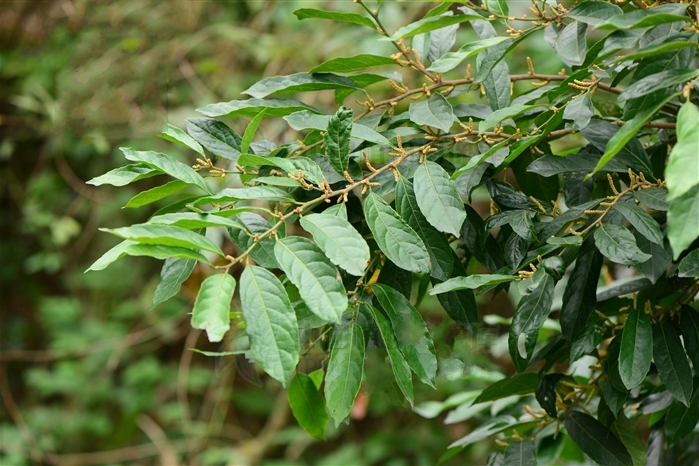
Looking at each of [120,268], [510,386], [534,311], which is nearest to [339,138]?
[534,311]

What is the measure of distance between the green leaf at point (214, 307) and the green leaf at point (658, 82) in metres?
0.28

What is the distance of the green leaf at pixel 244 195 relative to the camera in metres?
0.52

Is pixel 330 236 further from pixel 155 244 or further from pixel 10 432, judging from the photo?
pixel 10 432

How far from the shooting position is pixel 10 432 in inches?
95.0

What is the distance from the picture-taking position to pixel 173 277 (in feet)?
1.86

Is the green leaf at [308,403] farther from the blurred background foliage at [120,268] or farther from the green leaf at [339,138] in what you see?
the blurred background foliage at [120,268]

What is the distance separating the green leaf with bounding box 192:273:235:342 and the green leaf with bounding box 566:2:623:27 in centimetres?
32

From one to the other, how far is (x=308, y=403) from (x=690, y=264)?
1.18 ft

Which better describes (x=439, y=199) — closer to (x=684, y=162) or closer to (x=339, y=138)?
(x=339, y=138)

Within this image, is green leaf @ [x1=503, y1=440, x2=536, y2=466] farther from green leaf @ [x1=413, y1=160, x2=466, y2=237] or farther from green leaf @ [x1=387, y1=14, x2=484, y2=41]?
green leaf @ [x1=387, y1=14, x2=484, y2=41]

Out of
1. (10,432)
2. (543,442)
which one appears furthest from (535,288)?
(10,432)

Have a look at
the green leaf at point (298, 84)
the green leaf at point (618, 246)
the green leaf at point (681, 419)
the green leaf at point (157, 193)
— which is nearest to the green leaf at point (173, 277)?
the green leaf at point (157, 193)

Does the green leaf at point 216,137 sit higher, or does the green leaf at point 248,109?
the green leaf at point 248,109

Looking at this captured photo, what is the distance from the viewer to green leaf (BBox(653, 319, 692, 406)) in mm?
587
